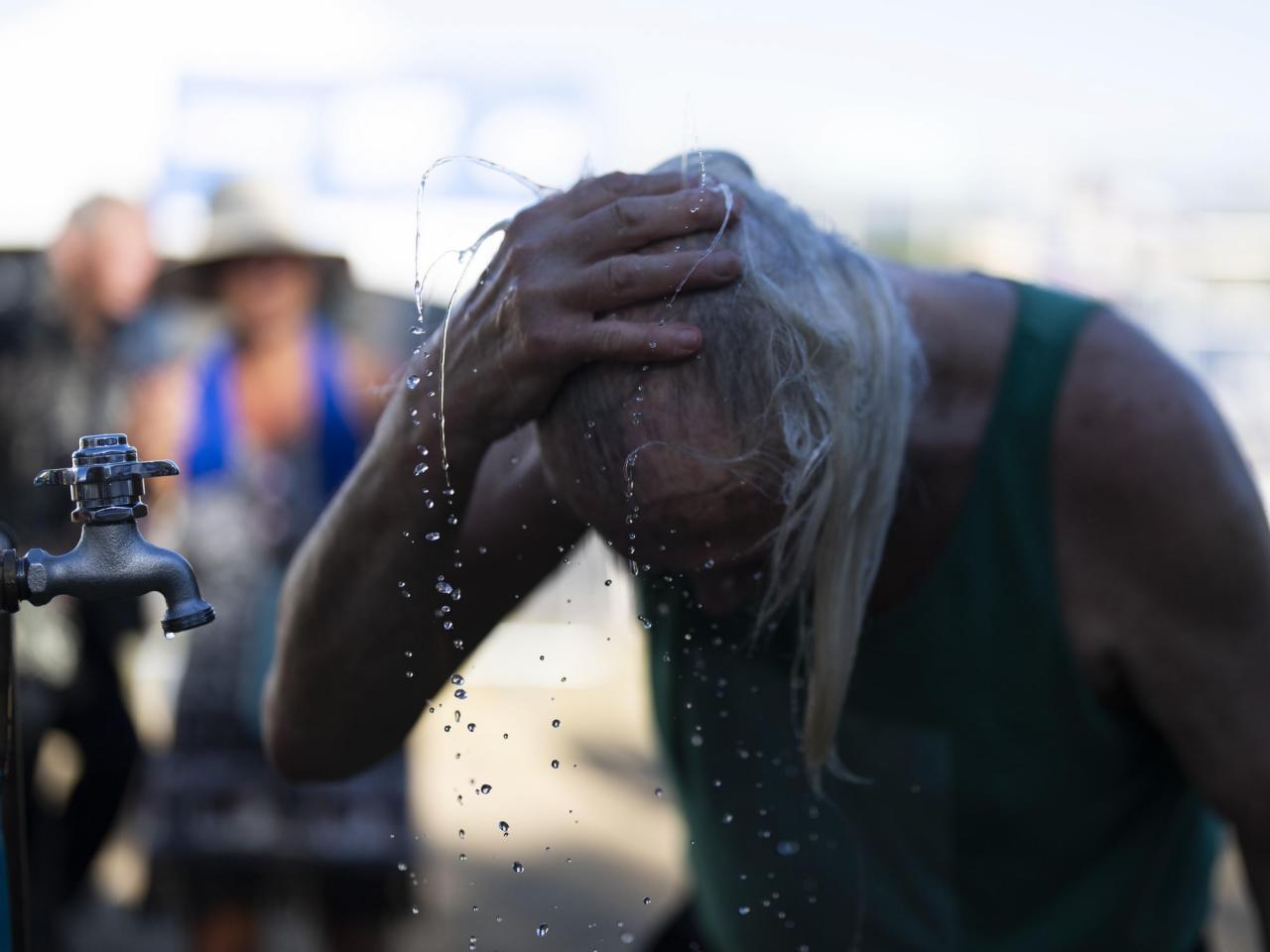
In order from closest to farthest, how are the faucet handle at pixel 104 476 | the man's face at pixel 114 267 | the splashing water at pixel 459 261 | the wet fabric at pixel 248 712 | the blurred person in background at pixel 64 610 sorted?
the faucet handle at pixel 104 476 → the splashing water at pixel 459 261 → the blurred person in background at pixel 64 610 → the wet fabric at pixel 248 712 → the man's face at pixel 114 267

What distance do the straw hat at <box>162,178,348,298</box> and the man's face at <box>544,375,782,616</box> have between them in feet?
8.81

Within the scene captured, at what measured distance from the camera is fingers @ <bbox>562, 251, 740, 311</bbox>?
3.37 ft

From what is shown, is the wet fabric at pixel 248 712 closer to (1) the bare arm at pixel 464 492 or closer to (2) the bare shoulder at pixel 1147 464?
(1) the bare arm at pixel 464 492

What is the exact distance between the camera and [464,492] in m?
1.23

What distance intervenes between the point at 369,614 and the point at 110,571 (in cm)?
47

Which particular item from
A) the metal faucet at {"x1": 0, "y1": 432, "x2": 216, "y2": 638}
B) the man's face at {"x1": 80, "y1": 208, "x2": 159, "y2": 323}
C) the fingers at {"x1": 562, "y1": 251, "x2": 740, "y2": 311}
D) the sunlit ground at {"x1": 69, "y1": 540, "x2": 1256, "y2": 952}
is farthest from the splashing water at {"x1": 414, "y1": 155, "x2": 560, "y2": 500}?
the man's face at {"x1": 80, "y1": 208, "x2": 159, "y2": 323}

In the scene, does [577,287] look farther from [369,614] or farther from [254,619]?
[254,619]

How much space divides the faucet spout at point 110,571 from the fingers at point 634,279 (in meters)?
0.38

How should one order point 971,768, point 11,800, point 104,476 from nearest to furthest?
point 104,476, point 11,800, point 971,768

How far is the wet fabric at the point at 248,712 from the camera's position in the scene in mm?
3232

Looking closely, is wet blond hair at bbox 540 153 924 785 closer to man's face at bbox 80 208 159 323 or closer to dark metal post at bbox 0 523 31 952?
dark metal post at bbox 0 523 31 952

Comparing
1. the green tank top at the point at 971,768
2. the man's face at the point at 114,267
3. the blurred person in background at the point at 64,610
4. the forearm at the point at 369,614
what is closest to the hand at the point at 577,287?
the forearm at the point at 369,614

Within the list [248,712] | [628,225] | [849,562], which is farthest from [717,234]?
[248,712]

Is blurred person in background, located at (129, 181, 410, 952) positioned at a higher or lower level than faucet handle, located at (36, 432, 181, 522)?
lower
